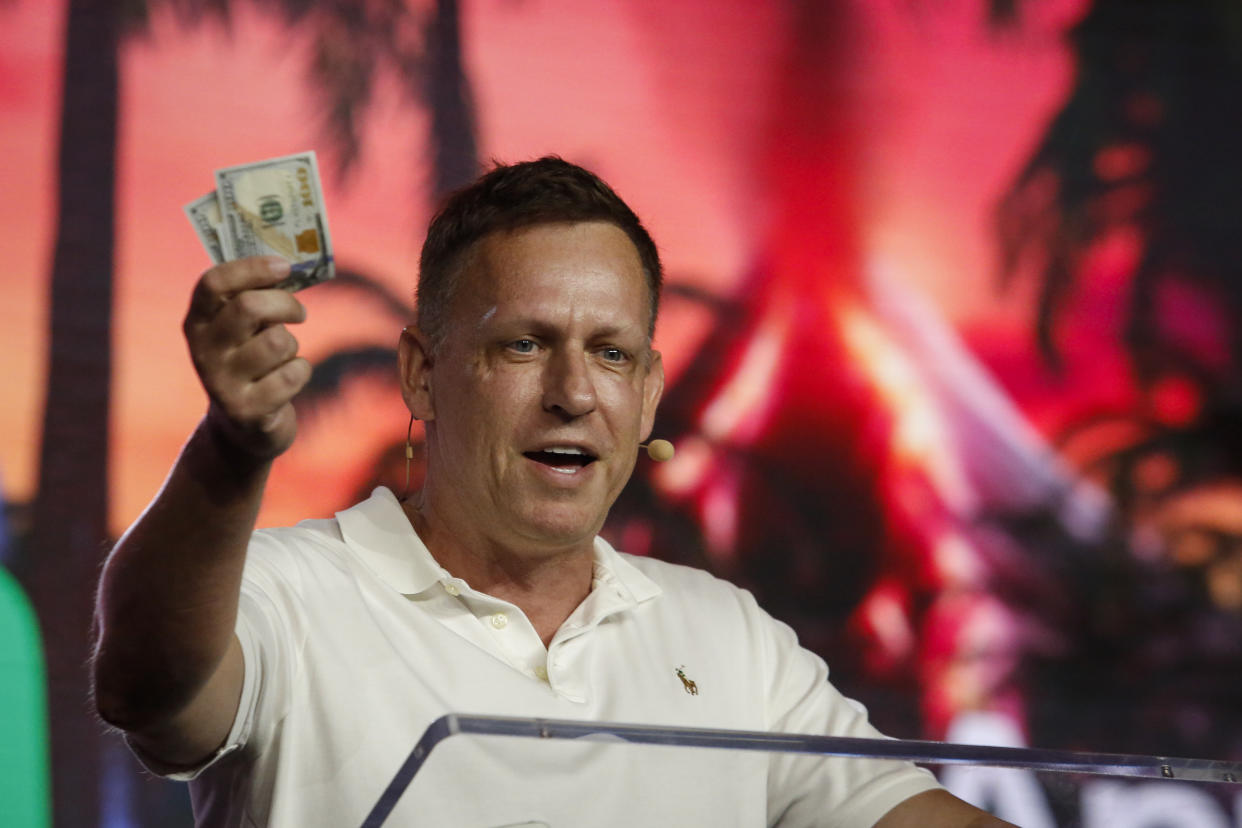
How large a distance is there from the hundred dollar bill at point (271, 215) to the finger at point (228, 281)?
19cm

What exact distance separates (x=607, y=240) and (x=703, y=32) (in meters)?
1.74

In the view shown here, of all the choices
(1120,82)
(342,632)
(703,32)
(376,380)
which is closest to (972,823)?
(342,632)

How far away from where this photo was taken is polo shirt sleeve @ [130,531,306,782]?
1.35 m

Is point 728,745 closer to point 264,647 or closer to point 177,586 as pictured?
point 177,586

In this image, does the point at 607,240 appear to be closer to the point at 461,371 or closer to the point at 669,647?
the point at 461,371

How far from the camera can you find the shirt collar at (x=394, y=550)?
65.8 inches

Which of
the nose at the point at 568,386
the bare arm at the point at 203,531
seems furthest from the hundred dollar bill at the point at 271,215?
the nose at the point at 568,386

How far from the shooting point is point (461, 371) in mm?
1807

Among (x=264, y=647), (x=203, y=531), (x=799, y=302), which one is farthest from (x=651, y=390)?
(x=799, y=302)

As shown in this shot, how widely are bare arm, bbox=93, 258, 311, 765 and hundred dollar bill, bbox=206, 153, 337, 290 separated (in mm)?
180

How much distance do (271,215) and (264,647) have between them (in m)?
0.51

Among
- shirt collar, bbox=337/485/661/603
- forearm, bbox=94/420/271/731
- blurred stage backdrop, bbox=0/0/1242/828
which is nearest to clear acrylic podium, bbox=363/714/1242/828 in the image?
forearm, bbox=94/420/271/731

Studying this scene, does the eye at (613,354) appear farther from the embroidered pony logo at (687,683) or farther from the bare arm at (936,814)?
the bare arm at (936,814)

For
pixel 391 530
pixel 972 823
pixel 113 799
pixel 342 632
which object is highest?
pixel 391 530
